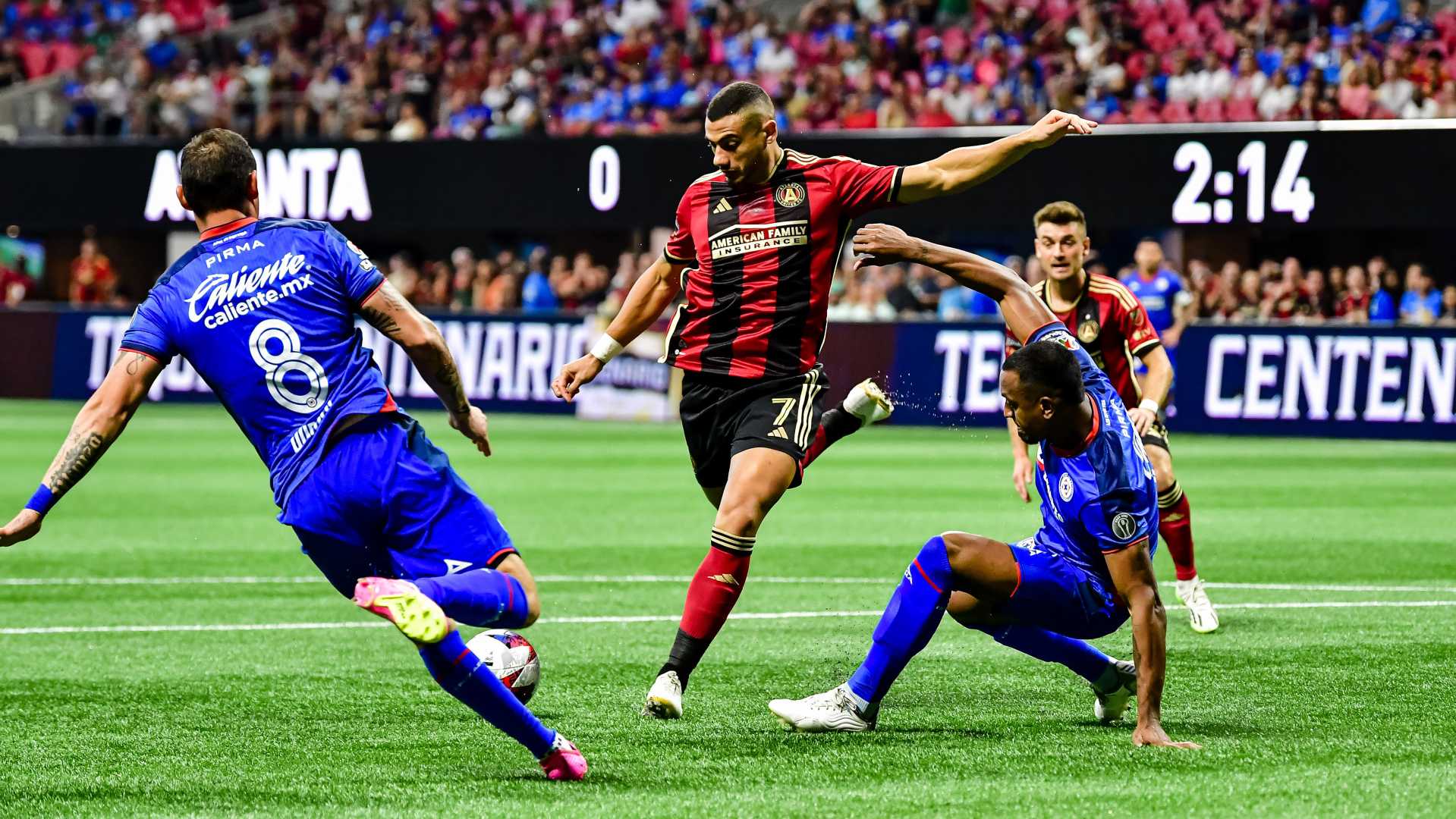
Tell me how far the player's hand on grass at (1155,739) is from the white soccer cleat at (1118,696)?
456 millimetres

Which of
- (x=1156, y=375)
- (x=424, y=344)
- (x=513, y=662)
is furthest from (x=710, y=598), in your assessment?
(x=1156, y=375)

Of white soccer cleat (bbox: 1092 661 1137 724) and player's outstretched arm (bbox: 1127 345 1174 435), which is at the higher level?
player's outstretched arm (bbox: 1127 345 1174 435)

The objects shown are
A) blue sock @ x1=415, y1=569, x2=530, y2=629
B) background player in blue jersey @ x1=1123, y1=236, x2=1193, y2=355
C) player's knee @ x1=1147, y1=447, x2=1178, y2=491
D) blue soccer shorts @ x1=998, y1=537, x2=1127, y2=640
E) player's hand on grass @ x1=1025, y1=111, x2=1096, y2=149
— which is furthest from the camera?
background player in blue jersey @ x1=1123, y1=236, x2=1193, y2=355

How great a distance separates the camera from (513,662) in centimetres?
636

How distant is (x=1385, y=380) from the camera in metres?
21.2

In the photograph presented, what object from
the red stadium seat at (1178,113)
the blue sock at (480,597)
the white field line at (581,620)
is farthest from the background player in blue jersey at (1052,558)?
the red stadium seat at (1178,113)

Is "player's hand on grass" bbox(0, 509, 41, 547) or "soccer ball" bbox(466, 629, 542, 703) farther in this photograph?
"soccer ball" bbox(466, 629, 542, 703)

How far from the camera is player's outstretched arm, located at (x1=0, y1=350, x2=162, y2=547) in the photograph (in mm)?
5422

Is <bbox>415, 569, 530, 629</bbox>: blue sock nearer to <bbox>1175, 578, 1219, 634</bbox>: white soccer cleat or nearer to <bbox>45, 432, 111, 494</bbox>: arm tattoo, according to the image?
<bbox>45, 432, 111, 494</bbox>: arm tattoo

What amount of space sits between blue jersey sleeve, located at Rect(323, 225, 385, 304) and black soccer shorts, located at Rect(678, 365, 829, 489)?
179 centimetres

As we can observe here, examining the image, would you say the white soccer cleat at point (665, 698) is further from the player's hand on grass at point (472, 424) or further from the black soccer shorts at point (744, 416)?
the player's hand on grass at point (472, 424)

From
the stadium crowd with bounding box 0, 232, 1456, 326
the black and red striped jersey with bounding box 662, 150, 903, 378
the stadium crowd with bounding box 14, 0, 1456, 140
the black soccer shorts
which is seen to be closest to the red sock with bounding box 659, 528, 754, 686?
the black soccer shorts

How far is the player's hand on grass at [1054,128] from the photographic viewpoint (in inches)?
255

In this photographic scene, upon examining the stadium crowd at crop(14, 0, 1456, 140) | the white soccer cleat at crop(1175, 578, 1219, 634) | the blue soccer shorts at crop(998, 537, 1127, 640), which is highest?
the stadium crowd at crop(14, 0, 1456, 140)
